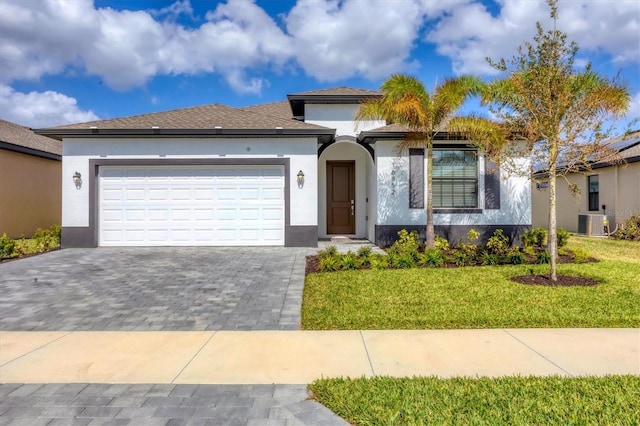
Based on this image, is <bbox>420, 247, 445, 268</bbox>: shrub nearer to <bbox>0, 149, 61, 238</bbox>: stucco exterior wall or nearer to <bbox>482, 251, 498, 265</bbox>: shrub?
<bbox>482, 251, 498, 265</bbox>: shrub

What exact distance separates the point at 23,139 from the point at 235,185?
10705mm

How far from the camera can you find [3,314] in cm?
581

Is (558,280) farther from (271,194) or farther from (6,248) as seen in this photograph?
(6,248)

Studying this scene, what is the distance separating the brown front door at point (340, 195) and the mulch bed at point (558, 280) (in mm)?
8095

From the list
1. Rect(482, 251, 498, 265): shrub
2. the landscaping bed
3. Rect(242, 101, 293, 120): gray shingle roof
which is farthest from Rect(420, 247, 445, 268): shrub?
the landscaping bed

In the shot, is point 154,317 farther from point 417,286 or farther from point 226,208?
point 226,208

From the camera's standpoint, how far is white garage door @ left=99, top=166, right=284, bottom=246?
12711mm

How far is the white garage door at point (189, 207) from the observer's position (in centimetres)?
1271

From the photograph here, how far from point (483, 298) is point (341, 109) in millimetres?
9915

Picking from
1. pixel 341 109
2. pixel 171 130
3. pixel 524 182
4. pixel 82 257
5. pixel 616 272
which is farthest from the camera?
pixel 341 109

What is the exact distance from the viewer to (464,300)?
6.27m

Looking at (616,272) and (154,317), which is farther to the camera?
(616,272)

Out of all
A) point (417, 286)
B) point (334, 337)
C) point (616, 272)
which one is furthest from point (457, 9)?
point (334, 337)

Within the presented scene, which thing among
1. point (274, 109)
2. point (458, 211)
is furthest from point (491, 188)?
point (274, 109)
